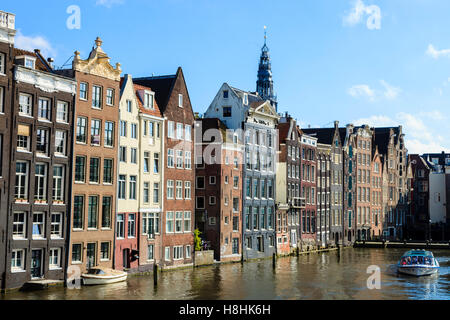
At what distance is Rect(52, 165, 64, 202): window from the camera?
168 ft

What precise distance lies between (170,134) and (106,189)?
37.7ft

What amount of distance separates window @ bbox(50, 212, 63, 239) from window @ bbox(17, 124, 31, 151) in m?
6.01

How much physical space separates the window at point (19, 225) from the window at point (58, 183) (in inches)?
131

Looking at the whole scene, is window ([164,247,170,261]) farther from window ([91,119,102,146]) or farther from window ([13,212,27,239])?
window ([13,212,27,239])

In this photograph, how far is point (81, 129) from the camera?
53.8 meters

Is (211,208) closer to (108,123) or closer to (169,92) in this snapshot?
(169,92)

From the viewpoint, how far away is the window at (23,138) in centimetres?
4819

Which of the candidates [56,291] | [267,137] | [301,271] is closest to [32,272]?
[56,291]

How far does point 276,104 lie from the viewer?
177m

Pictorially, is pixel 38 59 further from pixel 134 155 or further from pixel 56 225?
pixel 56 225

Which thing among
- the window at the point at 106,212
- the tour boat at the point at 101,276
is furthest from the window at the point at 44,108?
the tour boat at the point at 101,276

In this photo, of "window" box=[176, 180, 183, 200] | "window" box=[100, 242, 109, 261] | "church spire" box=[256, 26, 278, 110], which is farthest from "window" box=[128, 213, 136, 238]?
"church spire" box=[256, 26, 278, 110]

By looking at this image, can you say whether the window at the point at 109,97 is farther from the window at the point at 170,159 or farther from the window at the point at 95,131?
the window at the point at 170,159

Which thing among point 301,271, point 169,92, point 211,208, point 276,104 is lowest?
point 301,271
